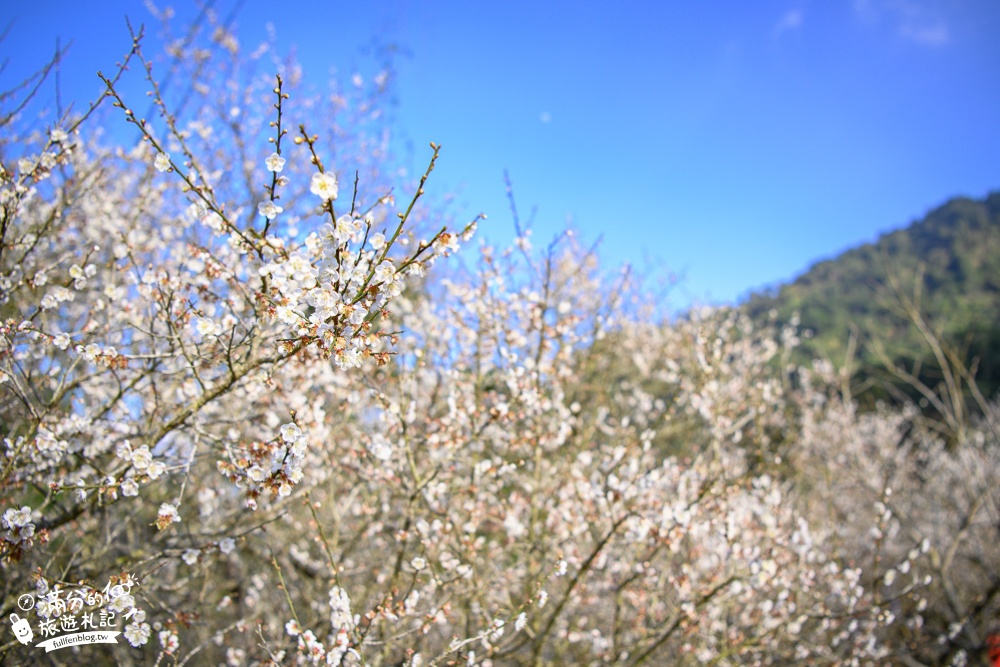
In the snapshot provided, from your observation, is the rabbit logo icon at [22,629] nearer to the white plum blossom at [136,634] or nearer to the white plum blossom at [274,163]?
the white plum blossom at [136,634]

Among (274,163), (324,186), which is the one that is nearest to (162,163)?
(274,163)

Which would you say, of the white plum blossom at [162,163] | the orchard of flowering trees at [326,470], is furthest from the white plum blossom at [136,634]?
the white plum blossom at [162,163]

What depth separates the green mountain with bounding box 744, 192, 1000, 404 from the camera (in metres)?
19.6

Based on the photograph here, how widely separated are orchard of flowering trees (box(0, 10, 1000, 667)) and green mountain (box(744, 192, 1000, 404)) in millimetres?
15549

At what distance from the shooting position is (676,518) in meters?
3.59

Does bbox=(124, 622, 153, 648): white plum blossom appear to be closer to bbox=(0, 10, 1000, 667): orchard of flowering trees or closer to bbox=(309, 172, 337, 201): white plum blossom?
bbox=(0, 10, 1000, 667): orchard of flowering trees

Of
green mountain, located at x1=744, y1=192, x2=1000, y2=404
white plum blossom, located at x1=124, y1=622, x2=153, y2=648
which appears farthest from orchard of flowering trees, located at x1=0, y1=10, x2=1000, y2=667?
green mountain, located at x1=744, y1=192, x2=1000, y2=404

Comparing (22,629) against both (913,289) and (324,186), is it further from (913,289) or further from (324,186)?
(913,289)

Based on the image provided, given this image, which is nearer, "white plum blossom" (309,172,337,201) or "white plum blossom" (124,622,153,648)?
"white plum blossom" (309,172,337,201)

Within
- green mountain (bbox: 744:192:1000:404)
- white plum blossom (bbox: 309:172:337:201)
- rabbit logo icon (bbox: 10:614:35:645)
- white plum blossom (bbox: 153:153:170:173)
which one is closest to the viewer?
white plum blossom (bbox: 309:172:337:201)

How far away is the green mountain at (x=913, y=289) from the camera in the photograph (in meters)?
19.6

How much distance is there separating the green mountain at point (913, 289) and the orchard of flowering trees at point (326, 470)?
1555cm

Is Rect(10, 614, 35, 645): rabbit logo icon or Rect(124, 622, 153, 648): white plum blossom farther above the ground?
Rect(10, 614, 35, 645): rabbit logo icon

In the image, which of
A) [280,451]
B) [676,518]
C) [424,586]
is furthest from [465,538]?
[280,451]
